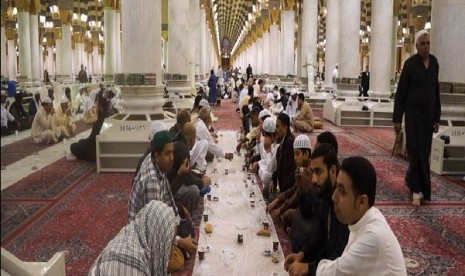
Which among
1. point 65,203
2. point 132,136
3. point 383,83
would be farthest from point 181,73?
point 65,203

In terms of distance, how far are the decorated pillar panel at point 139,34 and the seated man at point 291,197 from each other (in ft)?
10.0

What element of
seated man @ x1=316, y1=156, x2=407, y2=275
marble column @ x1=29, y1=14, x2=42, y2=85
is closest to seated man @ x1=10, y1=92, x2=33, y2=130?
marble column @ x1=29, y1=14, x2=42, y2=85

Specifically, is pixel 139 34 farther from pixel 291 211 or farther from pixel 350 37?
pixel 350 37

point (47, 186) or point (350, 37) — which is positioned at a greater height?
point (350, 37)

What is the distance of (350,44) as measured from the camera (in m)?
10.3

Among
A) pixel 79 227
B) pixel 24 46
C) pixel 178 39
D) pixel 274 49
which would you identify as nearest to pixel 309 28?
pixel 178 39

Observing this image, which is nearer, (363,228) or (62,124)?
(363,228)

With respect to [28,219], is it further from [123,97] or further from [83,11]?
[83,11]

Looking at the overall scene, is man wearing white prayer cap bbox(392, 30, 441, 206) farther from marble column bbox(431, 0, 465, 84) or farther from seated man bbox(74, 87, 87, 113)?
seated man bbox(74, 87, 87, 113)

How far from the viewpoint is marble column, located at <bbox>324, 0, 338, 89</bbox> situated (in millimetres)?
12883

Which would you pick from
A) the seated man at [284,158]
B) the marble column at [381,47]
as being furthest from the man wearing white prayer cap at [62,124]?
the marble column at [381,47]

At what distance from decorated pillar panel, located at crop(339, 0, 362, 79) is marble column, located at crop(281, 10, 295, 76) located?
6.41 metres

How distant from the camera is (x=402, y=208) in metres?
4.23

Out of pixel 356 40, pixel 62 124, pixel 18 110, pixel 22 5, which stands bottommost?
pixel 62 124
